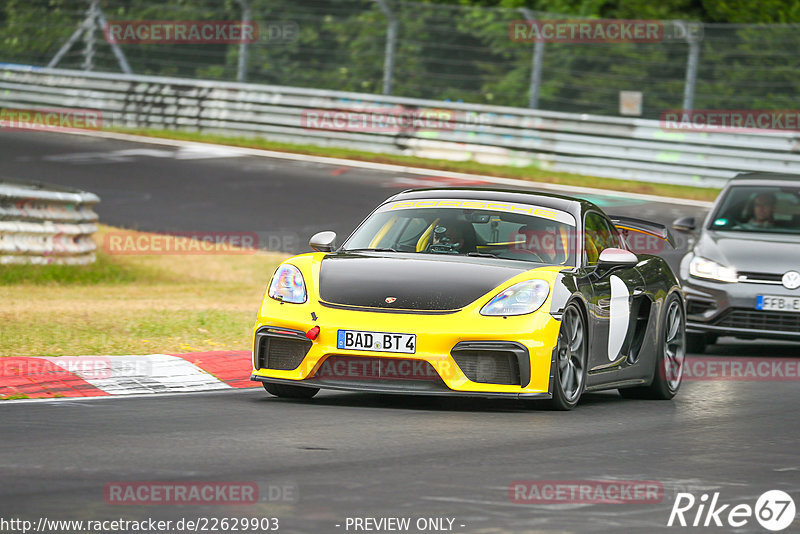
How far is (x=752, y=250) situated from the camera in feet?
43.9

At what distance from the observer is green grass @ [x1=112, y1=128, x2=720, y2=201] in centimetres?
2483

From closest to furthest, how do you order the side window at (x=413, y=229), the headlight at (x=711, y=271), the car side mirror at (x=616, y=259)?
1. the car side mirror at (x=616, y=259)
2. the side window at (x=413, y=229)
3. the headlight at (x=711, y=271)

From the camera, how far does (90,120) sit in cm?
3080

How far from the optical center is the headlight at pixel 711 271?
1323cm

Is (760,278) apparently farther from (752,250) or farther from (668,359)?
(668,359)

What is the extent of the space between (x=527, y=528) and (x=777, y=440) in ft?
10.6

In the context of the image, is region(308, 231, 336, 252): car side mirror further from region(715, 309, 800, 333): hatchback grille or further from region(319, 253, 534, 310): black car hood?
region(715, 309, 800, 333): hatchback grille

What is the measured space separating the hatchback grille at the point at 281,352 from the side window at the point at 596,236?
2102mm

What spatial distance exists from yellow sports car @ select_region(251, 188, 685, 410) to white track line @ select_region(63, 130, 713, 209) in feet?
45.4

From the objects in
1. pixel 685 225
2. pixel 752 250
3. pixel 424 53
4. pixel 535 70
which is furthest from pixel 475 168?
pixel 752 250

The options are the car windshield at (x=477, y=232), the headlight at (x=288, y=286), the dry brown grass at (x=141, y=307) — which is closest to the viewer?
the headlight at (x=288, y=286)

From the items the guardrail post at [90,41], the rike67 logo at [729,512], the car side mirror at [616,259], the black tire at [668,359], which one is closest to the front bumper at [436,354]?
the car side mirror at [616,259]

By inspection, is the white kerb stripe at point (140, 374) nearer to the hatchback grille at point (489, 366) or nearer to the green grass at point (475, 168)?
the hatchback grille at point (489, 366)

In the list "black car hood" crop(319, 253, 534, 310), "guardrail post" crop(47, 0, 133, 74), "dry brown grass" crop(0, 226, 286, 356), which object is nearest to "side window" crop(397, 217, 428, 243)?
"black car hood" crop(319, 253, 534, 310)
